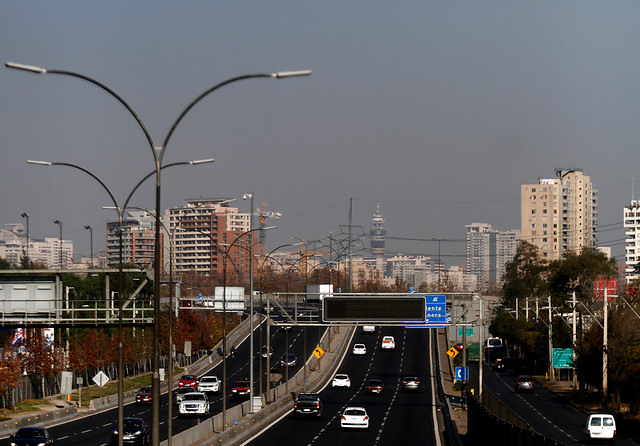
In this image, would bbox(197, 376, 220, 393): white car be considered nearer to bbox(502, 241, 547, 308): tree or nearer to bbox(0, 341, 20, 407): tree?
bbox(0, 341, 20, 407): tree

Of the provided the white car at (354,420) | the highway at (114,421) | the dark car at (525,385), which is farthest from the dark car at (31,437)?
the dark car at (525,385)

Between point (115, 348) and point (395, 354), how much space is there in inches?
1575

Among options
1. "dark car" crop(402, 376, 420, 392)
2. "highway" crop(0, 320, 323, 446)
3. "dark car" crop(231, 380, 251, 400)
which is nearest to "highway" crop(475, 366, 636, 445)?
"dark car" crop(402, 376, 420, 392)

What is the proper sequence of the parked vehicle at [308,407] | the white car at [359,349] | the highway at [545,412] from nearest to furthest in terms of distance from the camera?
the highway at [545,412]
the parked vehicle at [308,407]
the white car at [359,349]

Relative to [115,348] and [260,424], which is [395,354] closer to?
[115,348]

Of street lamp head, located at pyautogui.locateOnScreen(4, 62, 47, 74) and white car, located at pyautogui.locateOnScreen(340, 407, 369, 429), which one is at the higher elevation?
street lamp head, located at pyautogui.locateOnScreen(4, 62, 47, 74)

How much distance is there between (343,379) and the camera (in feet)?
291

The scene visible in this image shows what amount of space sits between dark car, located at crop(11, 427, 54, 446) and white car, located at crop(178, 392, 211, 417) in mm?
18354

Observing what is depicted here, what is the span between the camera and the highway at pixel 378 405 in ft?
168

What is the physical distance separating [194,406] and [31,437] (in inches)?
758

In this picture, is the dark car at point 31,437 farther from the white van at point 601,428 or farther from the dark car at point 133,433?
the white van at point 601,428

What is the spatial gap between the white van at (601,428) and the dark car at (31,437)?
27638 millimetres

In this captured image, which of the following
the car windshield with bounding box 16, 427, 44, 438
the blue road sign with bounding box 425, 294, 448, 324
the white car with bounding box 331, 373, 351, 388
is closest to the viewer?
the car windshield with bounding box 16, 427, 44, 438

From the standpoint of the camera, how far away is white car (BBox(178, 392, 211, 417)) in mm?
61125
